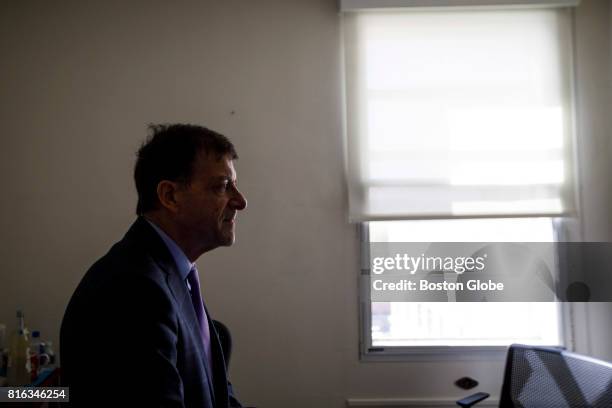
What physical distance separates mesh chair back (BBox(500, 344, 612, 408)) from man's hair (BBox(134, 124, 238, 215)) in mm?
1561

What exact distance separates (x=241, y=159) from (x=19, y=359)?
1.45 metres

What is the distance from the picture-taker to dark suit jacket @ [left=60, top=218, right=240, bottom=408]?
0.84 metres

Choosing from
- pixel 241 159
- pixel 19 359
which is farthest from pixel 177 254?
pixel 19 359

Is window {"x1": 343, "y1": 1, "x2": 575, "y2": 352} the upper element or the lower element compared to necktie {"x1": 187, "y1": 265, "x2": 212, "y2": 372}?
upper

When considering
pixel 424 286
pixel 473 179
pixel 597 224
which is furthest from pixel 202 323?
pixel 597 224

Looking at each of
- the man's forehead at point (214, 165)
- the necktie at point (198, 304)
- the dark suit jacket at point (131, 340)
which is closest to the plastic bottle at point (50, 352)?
the necktie at point (198, 304)

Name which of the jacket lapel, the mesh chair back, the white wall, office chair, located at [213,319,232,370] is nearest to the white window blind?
the white wall

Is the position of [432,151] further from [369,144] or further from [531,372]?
[531,372]

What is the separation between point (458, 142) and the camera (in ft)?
8.16

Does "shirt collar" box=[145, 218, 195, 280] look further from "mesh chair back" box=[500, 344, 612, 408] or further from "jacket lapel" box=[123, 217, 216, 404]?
"mesh chair back" box=[500, 344, 612, 408]

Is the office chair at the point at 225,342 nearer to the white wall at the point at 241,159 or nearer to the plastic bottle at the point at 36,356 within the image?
the white wall at the point at 241,159

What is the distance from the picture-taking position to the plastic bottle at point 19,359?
81.3 inches

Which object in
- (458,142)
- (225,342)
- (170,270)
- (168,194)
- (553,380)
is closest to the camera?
(170,270)

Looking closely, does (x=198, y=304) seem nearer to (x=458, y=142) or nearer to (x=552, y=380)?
(x=552, y=380)
